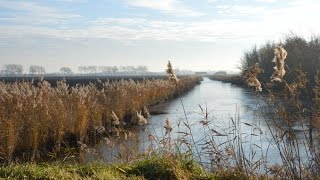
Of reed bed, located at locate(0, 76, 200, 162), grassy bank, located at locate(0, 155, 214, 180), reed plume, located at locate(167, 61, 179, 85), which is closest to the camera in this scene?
grassy bank, located at locate(0, 155, 214, 180)

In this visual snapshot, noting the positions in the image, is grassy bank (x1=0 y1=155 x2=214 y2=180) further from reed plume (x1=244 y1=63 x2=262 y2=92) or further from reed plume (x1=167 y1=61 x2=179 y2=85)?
reed plume (x1=244 y1=63 x2=262 y2=92)

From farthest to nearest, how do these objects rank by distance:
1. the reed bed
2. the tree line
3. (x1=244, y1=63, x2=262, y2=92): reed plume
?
the tree line < the reed bed < (x1=244, y1=63, x2=262, y2=92): reed plume

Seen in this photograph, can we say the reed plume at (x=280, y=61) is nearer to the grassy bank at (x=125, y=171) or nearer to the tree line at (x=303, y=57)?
the grassy bank at (x=125, y=171)

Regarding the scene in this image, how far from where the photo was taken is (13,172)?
21.3 ft

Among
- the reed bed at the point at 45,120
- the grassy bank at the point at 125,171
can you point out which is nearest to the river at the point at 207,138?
the grassy bank at the point at 125,171

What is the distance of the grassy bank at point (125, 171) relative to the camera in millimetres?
6426

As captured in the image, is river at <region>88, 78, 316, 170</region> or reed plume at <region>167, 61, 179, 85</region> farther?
river at <region>88, 78, 316, 170</region>

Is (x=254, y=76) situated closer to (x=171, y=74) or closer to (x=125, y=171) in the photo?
(x=171, y=74)

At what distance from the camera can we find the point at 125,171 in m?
7.06

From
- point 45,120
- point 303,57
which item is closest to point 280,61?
point 45,120

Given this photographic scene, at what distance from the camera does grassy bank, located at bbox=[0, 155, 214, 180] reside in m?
6.43

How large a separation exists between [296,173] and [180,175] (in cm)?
169

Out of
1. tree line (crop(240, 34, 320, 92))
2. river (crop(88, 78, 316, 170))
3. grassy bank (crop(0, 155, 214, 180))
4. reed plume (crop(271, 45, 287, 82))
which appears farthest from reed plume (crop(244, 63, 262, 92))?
tree line (crop(240, 34, 320, 92))

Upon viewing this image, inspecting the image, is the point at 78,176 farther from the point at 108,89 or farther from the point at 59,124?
the point at 108,89
